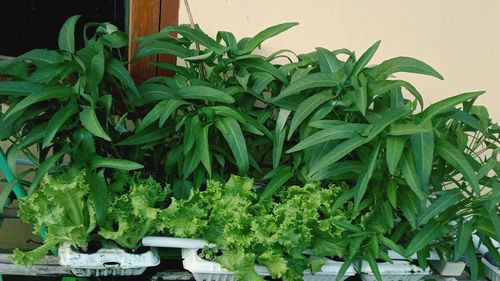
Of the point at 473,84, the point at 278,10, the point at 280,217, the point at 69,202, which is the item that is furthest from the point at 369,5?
the point at 69,202

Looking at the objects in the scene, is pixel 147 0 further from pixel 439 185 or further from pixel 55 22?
pixel 439 185

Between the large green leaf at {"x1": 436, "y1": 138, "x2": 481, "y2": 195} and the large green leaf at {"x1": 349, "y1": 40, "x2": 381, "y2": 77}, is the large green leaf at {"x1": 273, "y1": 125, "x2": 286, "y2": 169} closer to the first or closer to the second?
the large green leaf at {"x1": 349, "y1": 40, "x2": 381, "y2": 77}

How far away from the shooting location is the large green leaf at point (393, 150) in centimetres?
123

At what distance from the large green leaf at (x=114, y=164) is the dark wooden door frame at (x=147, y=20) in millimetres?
457

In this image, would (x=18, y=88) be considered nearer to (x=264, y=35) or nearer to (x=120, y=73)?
(x=120, y=73)

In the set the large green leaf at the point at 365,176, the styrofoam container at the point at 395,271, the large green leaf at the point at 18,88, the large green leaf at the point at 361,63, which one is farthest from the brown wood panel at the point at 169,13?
the styrofoam container at the point at 395,271

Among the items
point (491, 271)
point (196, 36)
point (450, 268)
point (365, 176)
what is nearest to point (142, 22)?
point (196, 36)

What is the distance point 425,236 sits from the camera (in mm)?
1347

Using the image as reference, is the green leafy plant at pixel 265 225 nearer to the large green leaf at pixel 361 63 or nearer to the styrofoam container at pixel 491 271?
the large green leaf at pixel 361 63

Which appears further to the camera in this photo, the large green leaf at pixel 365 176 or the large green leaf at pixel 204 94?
the large green leaf at pixel 204 94

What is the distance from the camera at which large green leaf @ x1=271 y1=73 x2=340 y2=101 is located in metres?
1.38

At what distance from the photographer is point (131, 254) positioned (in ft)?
4.42

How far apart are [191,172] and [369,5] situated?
0.85m

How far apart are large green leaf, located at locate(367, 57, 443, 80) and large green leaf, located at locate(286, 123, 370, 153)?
19 cm
